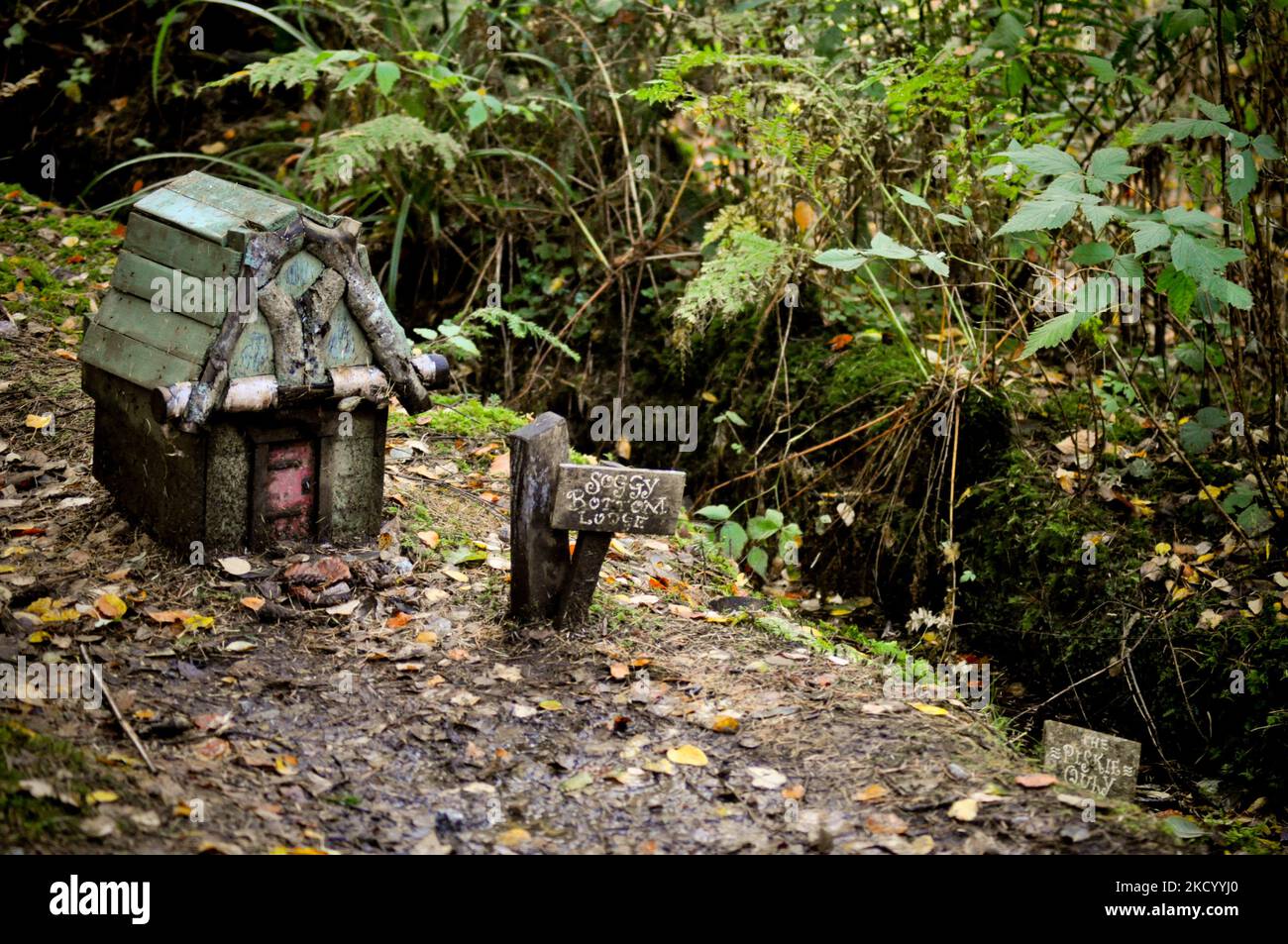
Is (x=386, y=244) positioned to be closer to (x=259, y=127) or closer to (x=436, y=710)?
(x=259, y=127)

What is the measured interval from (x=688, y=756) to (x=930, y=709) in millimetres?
966

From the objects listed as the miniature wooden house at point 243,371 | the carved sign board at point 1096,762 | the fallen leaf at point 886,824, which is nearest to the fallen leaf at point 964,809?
the fallen leaf at point 886,824

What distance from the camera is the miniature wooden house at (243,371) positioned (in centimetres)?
376

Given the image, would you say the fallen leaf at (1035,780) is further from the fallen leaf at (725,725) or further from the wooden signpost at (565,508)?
the wooden signpost at (565,508)

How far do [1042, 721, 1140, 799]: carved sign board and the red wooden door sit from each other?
2.85 metres

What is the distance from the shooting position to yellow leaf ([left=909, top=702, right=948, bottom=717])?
3816 mm

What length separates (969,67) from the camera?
518cm

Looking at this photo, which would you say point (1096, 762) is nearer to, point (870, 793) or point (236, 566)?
point (870, 793)

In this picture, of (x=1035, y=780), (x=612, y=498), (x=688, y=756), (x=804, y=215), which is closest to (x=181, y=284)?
(x=612, y=498)

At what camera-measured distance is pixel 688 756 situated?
3.45m

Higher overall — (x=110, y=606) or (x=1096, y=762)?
(x=110, y=606)

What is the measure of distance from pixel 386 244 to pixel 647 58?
203cm

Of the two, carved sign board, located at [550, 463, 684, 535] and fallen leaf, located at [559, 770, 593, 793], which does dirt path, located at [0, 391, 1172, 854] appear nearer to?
fallen leaf, located at [559, 770, 593, 793]

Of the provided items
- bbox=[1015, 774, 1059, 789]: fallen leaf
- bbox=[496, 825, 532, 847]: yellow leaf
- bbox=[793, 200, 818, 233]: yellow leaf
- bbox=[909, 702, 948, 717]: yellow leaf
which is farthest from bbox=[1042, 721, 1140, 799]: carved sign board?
bbox=[793, 200, 818, 233]: yellow leaf
